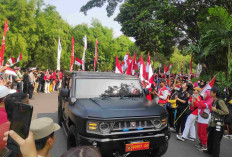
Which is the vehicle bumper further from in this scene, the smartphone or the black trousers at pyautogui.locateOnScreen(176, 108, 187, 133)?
the black trousers at pyautogui.locateOnScreen(176, 108, 187, 133)

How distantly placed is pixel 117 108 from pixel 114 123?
0.34 meters

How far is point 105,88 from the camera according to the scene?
4.86 meters

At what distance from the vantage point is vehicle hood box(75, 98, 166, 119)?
369 cm

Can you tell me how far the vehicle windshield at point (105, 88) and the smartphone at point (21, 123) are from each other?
307 centimetres

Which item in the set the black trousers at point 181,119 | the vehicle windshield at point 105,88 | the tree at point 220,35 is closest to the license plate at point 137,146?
the vehicle windshield at point 105,88

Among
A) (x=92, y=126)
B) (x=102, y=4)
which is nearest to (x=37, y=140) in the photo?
(x=92, y=126)

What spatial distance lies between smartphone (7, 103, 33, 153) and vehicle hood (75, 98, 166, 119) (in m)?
2.15

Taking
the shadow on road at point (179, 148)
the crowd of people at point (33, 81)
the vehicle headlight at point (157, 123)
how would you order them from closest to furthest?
1. the vehicle headlight at point (157, 123)
2. the shadow on road at point (179, 148)
3. the crowd of people at point (33, 81)

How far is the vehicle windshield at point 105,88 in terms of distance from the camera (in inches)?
185

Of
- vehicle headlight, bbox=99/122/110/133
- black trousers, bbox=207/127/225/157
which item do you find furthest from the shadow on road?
vehicle headlight, bbox=99/122/110/133

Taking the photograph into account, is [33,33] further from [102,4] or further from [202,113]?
[202,113]

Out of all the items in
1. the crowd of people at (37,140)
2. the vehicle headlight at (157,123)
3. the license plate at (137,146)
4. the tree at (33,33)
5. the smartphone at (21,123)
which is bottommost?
the license plate at (137,146)

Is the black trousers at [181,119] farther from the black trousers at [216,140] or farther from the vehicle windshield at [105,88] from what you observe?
the vehicle windshield at [105,88]

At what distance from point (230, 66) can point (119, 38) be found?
54.5m
